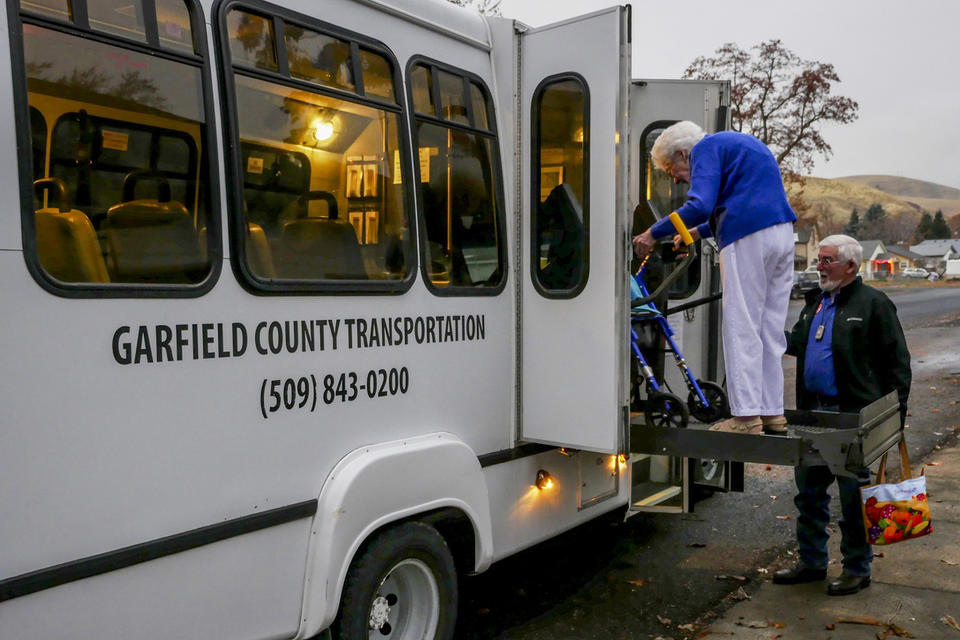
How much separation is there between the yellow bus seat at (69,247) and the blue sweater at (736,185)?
2584 mm

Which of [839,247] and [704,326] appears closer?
[839,247]

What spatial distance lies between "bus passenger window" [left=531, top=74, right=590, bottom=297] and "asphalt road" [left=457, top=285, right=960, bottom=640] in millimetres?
1779

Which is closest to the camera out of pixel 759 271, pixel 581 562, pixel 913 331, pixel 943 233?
pixel 759 271

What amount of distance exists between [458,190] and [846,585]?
3.07 m

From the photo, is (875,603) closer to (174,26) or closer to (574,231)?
(574,231)

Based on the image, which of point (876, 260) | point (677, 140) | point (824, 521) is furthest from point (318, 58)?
point (876, 260)

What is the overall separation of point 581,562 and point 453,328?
2.35 metres

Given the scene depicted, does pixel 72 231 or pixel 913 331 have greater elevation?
pixel 72 231

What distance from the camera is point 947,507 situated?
6691mm

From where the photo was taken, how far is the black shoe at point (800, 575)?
5.14 m

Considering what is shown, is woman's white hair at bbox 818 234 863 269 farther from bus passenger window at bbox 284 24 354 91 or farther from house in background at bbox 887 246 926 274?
house in background at bbox 887 246 926 274

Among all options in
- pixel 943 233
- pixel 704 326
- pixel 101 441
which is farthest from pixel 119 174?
pixel 943 233

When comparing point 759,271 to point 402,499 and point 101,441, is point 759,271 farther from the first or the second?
point 101,441

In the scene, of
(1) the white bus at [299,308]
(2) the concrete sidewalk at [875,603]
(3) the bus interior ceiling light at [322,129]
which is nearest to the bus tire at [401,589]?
(1) the white bus at [299,308]
